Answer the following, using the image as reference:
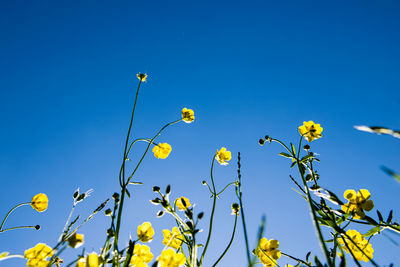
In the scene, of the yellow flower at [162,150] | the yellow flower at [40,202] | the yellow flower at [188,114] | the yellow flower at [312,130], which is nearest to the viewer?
the yellow flower at [40,202]

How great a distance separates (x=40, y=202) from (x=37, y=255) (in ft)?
2.75

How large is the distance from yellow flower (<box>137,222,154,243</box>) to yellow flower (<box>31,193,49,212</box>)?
990 mm

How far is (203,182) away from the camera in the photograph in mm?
1968

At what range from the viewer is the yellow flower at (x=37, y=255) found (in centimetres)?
116

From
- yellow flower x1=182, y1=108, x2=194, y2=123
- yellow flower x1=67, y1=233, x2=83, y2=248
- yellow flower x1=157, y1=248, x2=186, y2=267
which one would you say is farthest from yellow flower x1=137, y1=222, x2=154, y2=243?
yellow flower x1=182, y1=108, x2=194, y2=123

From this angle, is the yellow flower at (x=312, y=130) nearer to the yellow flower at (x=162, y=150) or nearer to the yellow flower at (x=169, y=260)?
the yellow flower at (x=162, y=150)

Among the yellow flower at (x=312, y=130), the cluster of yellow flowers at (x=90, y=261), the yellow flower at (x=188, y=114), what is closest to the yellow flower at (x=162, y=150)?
the yellow flower at (x=188, y=114)

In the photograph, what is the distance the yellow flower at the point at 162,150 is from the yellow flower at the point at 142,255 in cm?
116

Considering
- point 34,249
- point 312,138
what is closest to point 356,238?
point 312,138

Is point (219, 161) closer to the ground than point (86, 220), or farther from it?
farther from it

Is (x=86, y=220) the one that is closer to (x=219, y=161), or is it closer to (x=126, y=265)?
(x=126, y=265)

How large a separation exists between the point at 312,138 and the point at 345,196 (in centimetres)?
94

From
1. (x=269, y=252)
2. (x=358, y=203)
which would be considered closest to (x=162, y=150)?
(x=269, y=252)

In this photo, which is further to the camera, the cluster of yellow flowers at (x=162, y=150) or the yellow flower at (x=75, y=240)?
the cluster of yellow flowers at (x=162, y=150)
